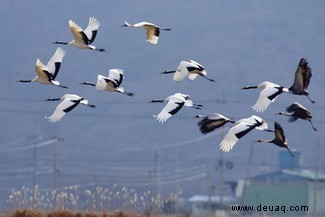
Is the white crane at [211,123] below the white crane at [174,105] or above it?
below

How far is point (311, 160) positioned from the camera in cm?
9738

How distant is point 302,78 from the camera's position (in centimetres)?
2842

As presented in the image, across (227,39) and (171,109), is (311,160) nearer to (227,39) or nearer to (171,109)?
(227,39)

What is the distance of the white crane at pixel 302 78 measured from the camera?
28188 mm

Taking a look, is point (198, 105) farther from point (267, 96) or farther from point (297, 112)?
point (297, 112)

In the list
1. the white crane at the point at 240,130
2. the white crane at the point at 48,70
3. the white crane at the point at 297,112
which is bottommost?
the white crane at the point at 240,130

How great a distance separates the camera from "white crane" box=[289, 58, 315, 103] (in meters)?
28.2

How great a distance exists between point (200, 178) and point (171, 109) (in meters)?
58.2

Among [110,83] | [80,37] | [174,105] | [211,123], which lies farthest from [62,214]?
[211,123]

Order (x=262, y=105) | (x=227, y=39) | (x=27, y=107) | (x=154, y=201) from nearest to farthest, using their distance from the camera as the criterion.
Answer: (x=262, y=105)
(x=154, y=201)
(x=27, y=107)
(x=227, y=39)

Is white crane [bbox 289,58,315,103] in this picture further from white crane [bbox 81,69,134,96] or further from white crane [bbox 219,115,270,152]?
white crane [bbox 81,69,134,96]

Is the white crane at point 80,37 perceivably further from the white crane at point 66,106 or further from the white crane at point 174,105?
the white crane at point 174,105

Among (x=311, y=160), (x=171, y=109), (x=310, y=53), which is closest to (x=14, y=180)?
(x=311, y=160)

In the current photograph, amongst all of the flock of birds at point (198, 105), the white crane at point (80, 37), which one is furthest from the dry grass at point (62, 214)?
the white crane at point (80, 37)
